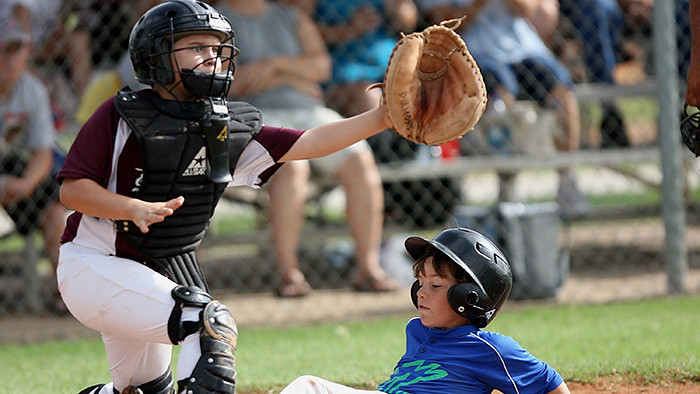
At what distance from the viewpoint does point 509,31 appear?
6531mm

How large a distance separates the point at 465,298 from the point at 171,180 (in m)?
1.03

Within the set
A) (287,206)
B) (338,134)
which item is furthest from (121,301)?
(287,206)

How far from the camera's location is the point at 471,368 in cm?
268

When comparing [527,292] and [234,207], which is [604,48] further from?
[234,207]

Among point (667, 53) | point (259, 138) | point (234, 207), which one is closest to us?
point (259, 138)

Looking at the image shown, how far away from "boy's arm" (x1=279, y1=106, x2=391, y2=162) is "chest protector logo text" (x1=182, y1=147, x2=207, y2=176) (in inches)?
11.5

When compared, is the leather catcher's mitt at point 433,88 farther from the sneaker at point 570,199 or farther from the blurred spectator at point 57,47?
the sneaker at point 570,199

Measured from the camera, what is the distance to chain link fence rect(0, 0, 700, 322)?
614cm

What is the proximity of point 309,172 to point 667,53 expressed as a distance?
8.35 feet

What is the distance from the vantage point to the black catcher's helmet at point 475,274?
2691 millimetres

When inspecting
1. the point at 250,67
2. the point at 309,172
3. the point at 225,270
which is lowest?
the point at 225,270

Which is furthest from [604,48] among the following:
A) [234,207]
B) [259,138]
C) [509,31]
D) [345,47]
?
[234,207]

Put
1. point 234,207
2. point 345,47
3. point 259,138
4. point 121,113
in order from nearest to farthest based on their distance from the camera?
1. point 121,113
2. point 259,138
3. point 345,47
4. point 234,207

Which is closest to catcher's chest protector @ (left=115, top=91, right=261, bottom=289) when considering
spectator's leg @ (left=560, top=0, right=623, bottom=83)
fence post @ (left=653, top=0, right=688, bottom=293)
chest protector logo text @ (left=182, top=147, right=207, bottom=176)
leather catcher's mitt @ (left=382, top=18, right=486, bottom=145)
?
chest protector logo text @ (left=182, top=147, right=207, bottom=176)
